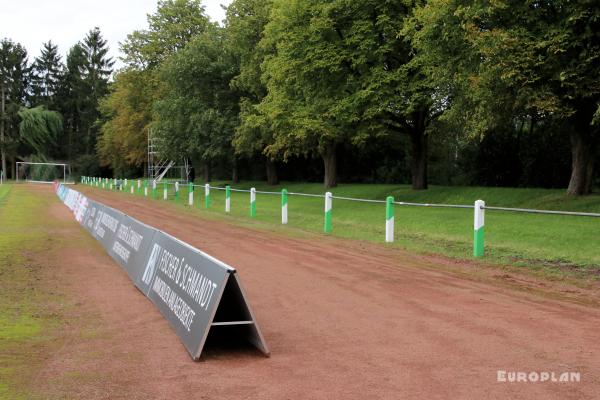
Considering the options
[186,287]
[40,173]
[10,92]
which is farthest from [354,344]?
[10,92]

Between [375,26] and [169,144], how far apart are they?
27892 millimetres

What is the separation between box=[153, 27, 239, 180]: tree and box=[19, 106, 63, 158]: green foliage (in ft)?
155

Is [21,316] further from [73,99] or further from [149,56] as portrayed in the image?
[73,99]

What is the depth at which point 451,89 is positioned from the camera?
23.8 m

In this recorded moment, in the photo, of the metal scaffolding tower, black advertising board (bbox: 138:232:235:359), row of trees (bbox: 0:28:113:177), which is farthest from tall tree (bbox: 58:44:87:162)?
black advertising board (bbox: 138:232:235:359)

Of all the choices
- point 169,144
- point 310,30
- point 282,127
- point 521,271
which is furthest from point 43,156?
point 521,271

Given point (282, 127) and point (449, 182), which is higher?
point (282, 127)

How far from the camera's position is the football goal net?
81.7 meters

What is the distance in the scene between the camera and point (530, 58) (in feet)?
55.5

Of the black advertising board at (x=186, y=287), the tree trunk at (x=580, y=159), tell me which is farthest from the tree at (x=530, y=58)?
the black advertising board at (x=186, y=287)

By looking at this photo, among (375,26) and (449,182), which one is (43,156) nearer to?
(449,182)

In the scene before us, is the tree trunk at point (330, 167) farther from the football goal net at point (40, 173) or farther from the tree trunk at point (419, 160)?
the football goal net at point (40, 173)

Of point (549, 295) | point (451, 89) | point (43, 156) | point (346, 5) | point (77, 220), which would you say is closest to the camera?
point (549, 295)

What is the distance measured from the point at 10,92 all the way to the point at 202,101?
197 ft
